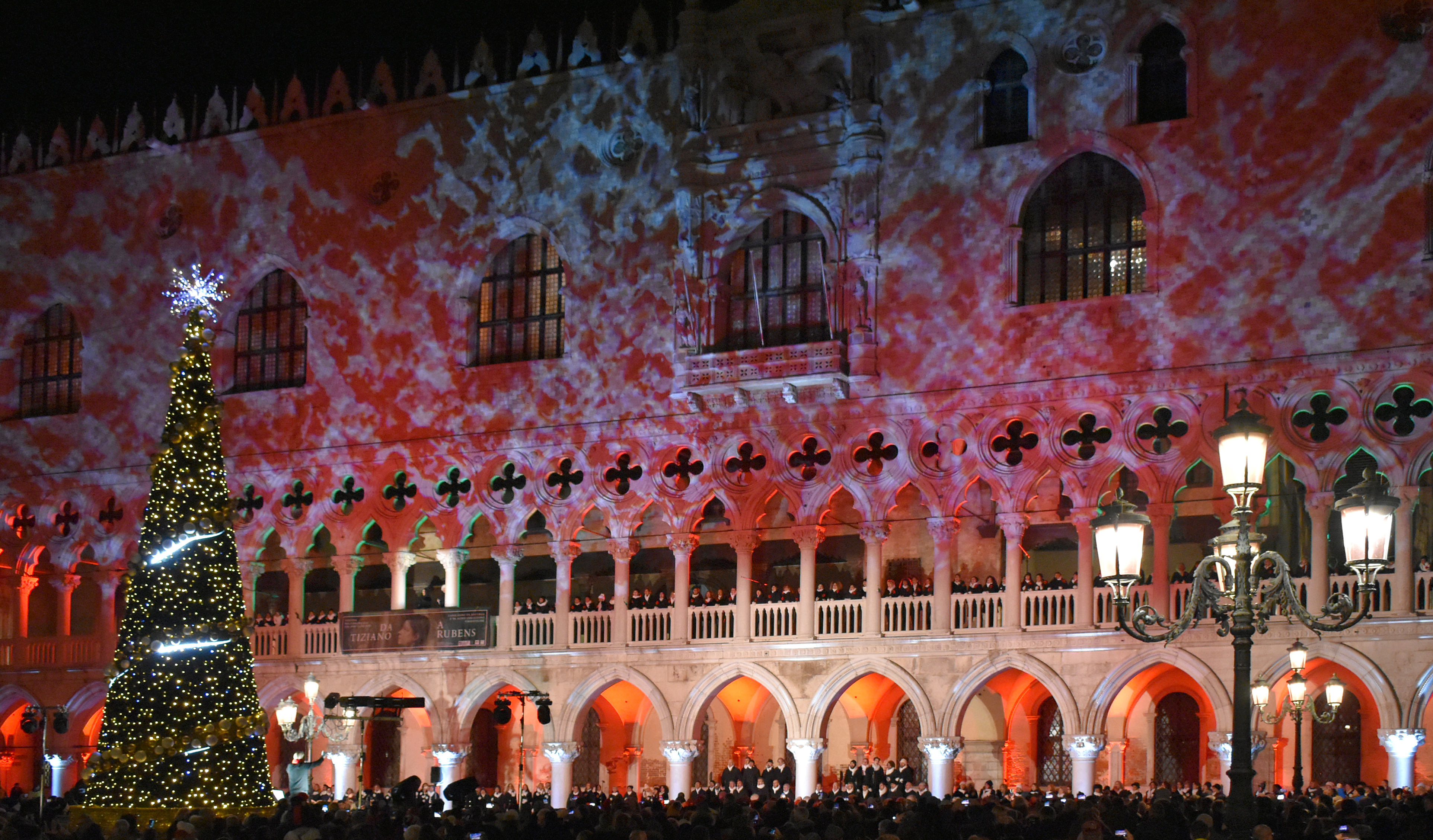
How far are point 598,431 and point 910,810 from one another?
665 inches

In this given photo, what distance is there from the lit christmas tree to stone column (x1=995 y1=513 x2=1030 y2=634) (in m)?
11.2

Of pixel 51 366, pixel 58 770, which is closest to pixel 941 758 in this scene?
pixel 58 770

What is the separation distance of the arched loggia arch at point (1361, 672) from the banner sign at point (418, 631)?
40.4 feet

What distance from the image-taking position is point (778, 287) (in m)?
29.4

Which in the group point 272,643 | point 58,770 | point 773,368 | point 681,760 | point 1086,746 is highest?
point 773,368

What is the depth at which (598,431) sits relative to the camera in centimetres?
3022

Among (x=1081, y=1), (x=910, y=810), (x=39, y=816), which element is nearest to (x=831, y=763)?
(x=1081, y=1)

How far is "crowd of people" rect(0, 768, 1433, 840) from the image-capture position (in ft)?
44.3

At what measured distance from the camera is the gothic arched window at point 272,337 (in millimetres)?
33125

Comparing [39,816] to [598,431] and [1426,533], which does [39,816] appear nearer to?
[598,431]

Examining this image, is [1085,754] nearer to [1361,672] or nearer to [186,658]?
[1361,672]

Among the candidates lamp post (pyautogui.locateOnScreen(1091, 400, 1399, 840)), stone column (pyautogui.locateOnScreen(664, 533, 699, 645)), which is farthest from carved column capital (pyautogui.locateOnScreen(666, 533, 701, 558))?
lamp post (pyautogui.locateOnScreen(1091, 400, 1399, 840))

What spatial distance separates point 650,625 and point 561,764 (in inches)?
104

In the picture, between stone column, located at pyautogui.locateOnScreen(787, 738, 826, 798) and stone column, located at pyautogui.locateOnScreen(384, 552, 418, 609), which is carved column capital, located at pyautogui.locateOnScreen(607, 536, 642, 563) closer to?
stone column, located at pyautogui.locateOnScreen(384, 552, 418, 609)
